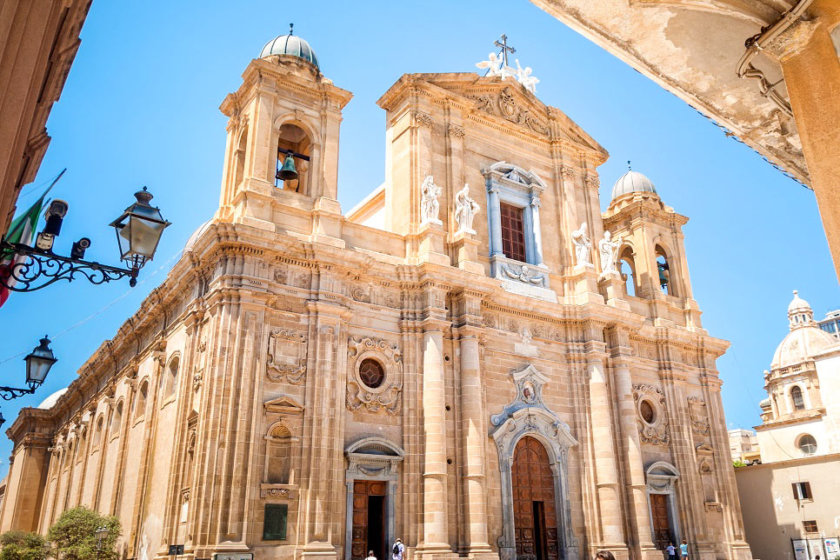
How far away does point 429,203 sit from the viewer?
21.1 m

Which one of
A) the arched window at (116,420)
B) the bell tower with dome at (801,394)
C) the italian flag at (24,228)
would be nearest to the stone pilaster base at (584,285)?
the arched window at (116,420)

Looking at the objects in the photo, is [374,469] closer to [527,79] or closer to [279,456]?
[279,456]

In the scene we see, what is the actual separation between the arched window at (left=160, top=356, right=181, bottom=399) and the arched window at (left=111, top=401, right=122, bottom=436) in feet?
21.1

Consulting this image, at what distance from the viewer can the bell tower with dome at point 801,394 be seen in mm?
41438

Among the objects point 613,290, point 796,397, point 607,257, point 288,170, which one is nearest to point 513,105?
point 607,257

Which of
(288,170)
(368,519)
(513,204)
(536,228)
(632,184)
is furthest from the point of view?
(632,184)

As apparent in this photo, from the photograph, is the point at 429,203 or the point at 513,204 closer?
the point at 429,203

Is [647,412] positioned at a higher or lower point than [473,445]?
higher

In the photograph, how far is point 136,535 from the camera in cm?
1936

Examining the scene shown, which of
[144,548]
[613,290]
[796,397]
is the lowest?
[144,548]

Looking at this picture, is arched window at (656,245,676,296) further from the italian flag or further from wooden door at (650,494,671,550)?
the italian flag

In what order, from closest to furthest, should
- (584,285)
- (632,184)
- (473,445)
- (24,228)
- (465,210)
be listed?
1. (24,228)
2. (473,445)
3. (465,210)
4. (584,285)
5. (632,184)

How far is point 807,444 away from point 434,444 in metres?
35.4

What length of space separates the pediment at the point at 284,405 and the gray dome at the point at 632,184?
1837 centimetres
